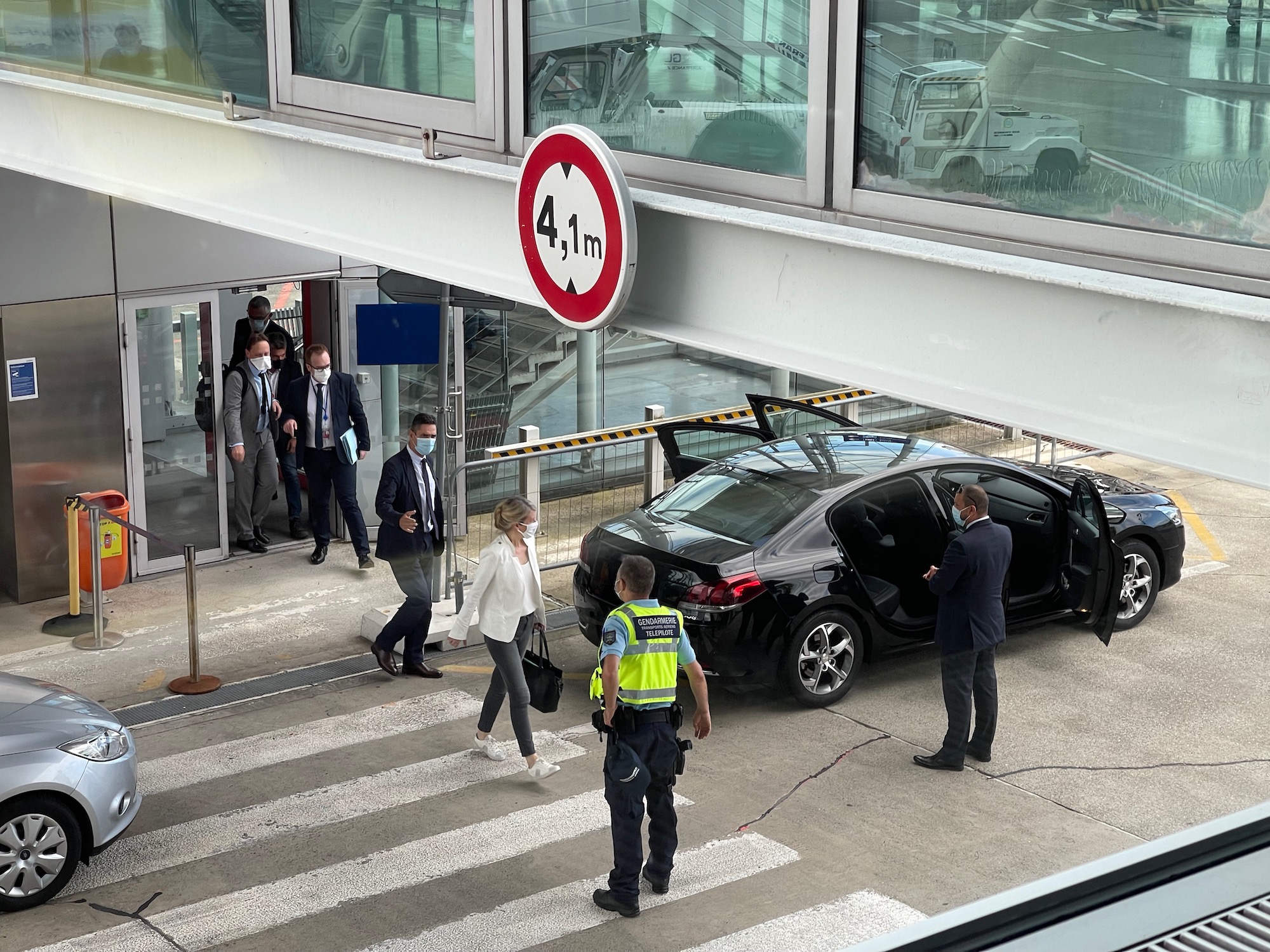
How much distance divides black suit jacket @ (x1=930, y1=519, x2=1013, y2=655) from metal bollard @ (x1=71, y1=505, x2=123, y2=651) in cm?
590

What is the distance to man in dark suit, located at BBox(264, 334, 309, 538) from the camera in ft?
40.3

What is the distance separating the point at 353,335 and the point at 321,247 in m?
5.30

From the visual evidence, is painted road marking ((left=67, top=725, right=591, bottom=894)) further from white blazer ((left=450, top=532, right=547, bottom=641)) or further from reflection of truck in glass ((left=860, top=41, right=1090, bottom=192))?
reflection of truck in glass ((left=860, top=41, right=1090, bottom=192))

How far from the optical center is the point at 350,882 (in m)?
7.10

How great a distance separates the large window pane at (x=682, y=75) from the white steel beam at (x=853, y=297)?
242 mm

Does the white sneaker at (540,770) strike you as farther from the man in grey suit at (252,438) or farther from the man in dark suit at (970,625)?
the man in grey suit at (252,438)

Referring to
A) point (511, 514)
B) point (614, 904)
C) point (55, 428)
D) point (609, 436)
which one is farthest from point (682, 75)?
point (55, 428)

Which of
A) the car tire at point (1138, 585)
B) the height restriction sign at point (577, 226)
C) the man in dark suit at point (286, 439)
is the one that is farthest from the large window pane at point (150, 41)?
the car tire at point (1138, 585)

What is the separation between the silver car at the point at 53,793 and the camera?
22.0 ft

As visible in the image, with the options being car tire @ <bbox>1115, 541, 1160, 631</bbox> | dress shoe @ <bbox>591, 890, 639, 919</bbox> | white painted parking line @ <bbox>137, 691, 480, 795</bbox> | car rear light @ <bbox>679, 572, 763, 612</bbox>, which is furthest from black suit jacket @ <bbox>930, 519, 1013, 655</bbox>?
white painted parking line @ <bbox>137, 691, 480, 795</bbox>

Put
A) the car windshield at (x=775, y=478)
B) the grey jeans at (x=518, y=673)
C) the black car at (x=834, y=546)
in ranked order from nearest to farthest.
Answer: the grey jeans at (x=518, y=673), the black car at (x=834, y=546), the car windshield at (x=775, y=478)

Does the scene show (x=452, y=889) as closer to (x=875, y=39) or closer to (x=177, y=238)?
(x=875, y=39)

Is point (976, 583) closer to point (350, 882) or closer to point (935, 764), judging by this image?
point (935, 764)

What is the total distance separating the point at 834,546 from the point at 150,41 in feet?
16.6
